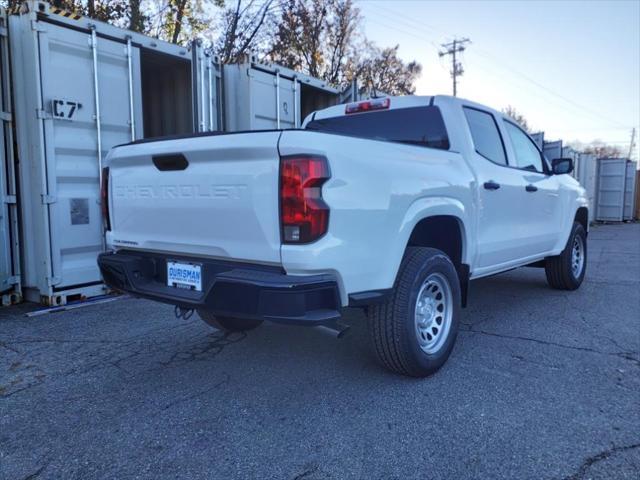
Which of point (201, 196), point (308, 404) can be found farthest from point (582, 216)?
point (201, 196)

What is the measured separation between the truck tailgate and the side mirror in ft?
13.5

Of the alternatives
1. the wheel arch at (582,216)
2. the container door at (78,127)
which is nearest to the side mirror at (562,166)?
the wheel arch at (582,216)

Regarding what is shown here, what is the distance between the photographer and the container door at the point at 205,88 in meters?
6.49

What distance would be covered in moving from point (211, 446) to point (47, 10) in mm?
4946

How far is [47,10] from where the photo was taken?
17.2 ft

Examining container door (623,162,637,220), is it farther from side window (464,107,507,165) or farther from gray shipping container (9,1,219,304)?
gray shipping container (9,1,219,304)

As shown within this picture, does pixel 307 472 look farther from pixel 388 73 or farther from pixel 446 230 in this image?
pixel 388 73

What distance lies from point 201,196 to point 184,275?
0.51 meters

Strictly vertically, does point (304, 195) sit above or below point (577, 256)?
above

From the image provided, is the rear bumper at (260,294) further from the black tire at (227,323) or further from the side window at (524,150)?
the side window at (524,150)

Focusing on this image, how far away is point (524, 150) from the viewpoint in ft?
16.9

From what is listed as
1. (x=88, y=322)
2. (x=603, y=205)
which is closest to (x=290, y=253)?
(x=88, y=322)

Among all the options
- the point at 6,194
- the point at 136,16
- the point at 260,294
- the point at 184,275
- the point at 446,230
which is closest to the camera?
the point at 260,294

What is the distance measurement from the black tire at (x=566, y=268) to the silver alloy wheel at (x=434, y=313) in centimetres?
317
